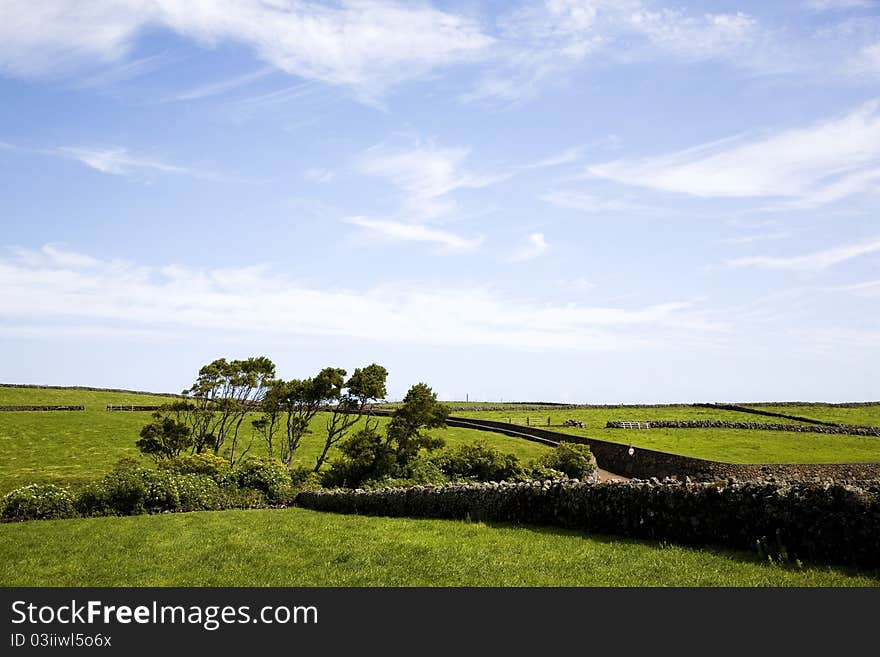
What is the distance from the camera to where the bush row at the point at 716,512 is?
1193cm

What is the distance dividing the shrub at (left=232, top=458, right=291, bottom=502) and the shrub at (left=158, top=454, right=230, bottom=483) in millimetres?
781

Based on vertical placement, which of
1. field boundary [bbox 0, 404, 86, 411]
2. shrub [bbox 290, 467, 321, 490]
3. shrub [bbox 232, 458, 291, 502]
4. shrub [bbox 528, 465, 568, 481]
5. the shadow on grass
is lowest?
shrub [bbox 290, 467, 321, 490]

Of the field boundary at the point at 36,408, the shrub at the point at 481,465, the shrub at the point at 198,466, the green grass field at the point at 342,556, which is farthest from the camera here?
the field boundary at the point at 36,408

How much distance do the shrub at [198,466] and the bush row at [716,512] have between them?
16.2 metres

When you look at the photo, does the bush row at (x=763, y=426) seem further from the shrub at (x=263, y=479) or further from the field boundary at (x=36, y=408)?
the field boundary at (x=36, y=408)

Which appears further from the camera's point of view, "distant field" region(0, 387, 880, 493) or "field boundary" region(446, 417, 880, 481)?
"distant field" region(0, 387, 880, 493)

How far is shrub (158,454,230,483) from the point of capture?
1281 inches

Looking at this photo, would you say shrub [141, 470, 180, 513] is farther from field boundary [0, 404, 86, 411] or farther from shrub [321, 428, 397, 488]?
field boundary [0, 404, 86, 411]

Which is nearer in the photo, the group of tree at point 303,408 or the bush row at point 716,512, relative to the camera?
the bush row at point 716,512

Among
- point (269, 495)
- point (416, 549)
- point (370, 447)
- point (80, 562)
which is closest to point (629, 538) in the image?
point (416, 549)

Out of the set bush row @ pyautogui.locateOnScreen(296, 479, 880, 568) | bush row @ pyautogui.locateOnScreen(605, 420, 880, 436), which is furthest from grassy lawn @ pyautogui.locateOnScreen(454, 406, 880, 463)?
bush row @ pyautogui.locateOnScreen(296, 479, 880, 568)

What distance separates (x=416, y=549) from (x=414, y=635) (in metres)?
6.01

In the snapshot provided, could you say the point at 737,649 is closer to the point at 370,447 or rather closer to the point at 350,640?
the point at 350,640

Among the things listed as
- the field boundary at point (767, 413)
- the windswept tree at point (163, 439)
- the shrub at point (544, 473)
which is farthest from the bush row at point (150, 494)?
the field boundary at point (767, 413)
